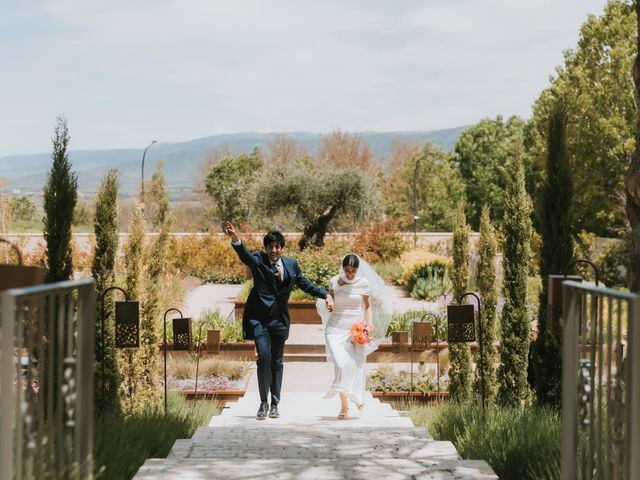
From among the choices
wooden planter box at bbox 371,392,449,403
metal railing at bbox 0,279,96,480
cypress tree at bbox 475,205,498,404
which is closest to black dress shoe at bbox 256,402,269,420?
cypress tree at bbox 475,205,498,404

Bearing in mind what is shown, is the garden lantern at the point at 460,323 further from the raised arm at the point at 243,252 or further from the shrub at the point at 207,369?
the shrub at the point at 207,369

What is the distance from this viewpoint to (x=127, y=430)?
7.01m

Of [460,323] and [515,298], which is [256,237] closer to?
[515,298]

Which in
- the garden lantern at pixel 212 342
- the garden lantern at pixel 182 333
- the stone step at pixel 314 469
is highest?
the garden lantern at pixel 182 333

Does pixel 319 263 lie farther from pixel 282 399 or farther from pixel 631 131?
pixel 631 131

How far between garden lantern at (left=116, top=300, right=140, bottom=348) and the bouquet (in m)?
2.26

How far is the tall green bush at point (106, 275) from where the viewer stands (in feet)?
34.6

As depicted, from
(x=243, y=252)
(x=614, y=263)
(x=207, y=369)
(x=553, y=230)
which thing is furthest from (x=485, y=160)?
(x=243, y=252)

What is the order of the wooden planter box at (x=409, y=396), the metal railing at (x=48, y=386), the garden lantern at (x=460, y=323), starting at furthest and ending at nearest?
the wooden planter box at (x=409, y=396) < the garden lantern at (x=460, y=323) < the metal railing at (x=48, y=386)

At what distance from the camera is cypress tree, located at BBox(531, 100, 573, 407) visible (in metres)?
10.7

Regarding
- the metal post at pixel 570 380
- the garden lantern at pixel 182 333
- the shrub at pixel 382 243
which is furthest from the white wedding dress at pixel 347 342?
the shrub at pixel 382 243

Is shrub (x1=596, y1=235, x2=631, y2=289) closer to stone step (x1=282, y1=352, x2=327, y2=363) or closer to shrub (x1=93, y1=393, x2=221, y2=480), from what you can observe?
stone step (x1=282, y1=352, x2=327, y2=363)

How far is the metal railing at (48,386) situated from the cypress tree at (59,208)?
5.57 metres

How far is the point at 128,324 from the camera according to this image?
9.55m
